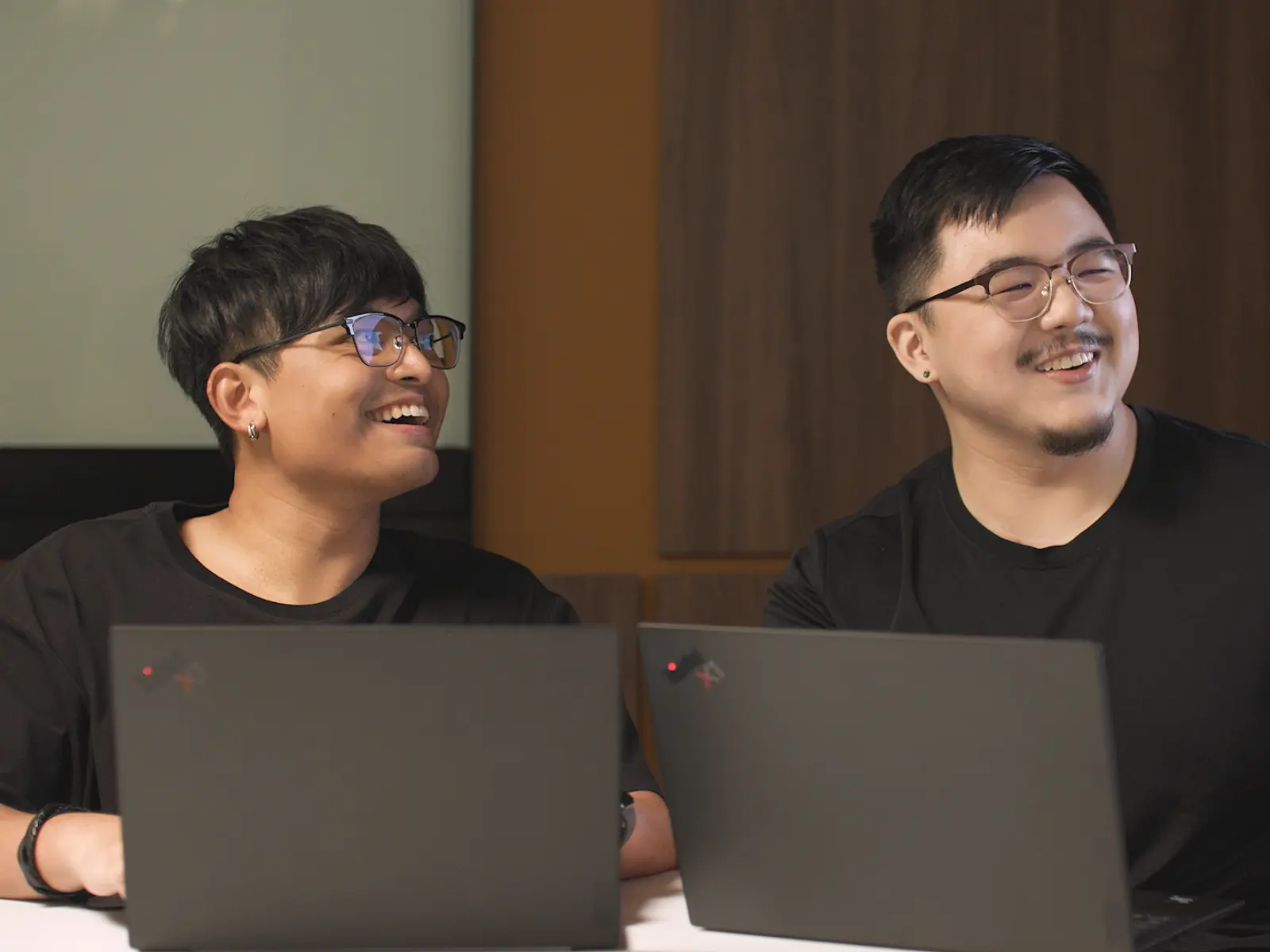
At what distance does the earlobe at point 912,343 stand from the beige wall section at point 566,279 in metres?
0.93

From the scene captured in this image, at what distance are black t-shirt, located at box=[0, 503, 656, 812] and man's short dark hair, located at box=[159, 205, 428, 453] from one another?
0.24 meters

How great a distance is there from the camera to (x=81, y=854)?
1.25m

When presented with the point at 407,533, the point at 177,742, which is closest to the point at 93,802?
the point at 407,533

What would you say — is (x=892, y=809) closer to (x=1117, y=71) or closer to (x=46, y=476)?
(x=46, y=476)

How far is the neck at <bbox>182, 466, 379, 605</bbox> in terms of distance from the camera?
5.71 feet

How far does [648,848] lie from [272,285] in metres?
0.94

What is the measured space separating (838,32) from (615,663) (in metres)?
2.13

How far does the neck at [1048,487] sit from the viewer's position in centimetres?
171

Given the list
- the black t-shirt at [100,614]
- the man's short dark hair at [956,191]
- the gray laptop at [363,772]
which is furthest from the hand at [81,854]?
the man's short dark hair at [956,191]

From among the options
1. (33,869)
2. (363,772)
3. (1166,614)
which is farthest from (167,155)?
(1166,614)

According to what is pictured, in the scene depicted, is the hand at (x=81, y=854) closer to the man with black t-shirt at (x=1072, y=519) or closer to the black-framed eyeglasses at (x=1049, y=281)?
the man with black t-shirt at (x=1072, y=519)

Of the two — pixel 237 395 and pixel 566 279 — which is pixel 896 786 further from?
pixel 566 279

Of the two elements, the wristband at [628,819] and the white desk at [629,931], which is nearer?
A: the white desk at [629,931]

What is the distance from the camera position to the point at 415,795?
40.8 inches
